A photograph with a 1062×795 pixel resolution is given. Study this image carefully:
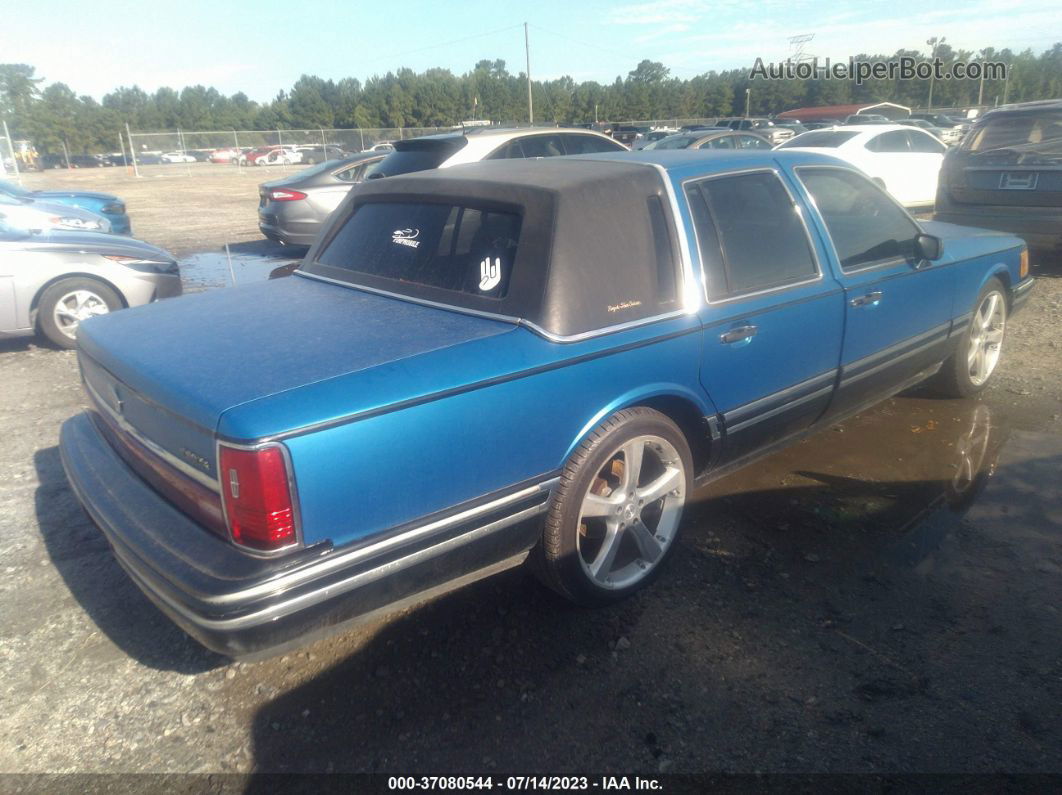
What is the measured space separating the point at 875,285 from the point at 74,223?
31.5ft

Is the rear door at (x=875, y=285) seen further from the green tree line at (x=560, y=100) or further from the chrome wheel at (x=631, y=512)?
the green tree line at (x=560, y=100)

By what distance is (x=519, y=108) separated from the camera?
73.9 meters

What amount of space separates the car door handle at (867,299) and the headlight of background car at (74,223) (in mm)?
9190

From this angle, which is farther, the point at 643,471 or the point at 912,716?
the point at 643,471

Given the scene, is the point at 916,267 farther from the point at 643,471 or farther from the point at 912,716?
the point at 912,716

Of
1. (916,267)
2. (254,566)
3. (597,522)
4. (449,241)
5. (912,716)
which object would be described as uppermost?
(449,241)

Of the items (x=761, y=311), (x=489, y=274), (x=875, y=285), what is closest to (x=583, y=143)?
(x=875, y=285)

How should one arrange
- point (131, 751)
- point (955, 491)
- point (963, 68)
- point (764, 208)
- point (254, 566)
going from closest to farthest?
point (254, 566)
point (131, 751)
point (764, 208)
point (955, 491)
point (963, 68)

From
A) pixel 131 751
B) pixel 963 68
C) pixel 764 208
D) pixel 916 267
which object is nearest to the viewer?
pixel 131 751

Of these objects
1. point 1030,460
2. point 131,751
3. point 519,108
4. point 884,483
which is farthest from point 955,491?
point 519,108

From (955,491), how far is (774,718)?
2128 millimetres

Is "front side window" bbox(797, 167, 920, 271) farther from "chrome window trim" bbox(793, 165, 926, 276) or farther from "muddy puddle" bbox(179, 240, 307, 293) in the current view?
"muddy puddle" bbox(179, 240, 307, 293)

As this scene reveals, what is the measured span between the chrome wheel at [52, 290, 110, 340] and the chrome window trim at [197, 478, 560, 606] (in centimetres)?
553

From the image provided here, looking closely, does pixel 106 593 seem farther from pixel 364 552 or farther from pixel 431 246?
pixel 431 246
